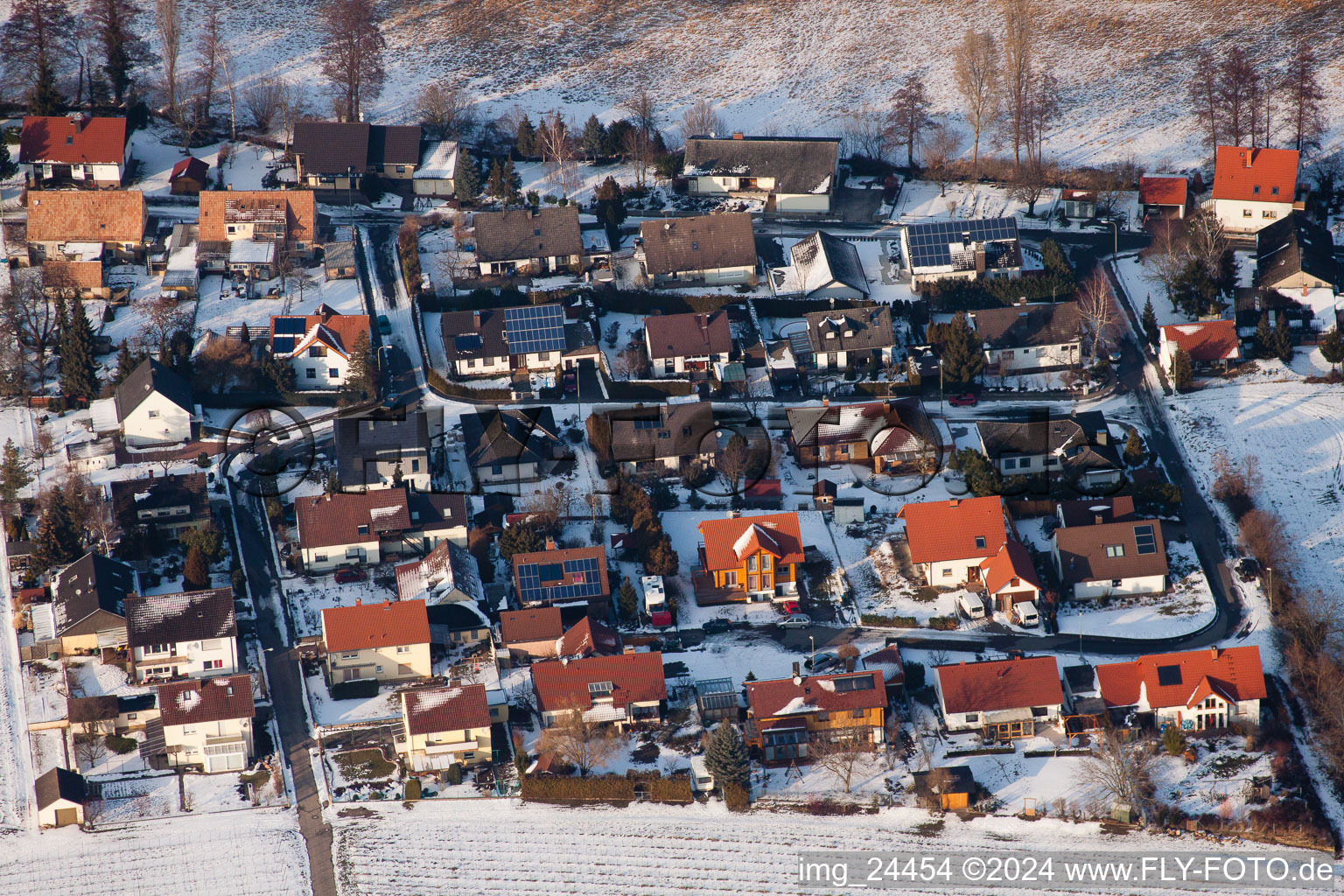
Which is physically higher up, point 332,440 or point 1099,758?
point 332,440

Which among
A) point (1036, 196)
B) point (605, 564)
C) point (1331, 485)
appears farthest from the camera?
point (1036, 196)

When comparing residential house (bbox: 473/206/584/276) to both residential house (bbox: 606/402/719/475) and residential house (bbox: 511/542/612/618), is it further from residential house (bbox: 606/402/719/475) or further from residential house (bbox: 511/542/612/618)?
residential house (bbox: 511/542/612/618)

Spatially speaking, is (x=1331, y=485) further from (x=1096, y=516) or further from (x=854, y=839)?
(x=854, y=839)

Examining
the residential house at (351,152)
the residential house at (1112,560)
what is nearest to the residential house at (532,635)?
the residential house at (1112,560)

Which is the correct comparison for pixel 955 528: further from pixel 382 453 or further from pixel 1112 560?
pixel 382 453

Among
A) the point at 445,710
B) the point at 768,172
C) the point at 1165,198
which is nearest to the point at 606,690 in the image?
the point at 445,710

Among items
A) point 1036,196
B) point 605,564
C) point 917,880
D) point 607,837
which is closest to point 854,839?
point 917,880
